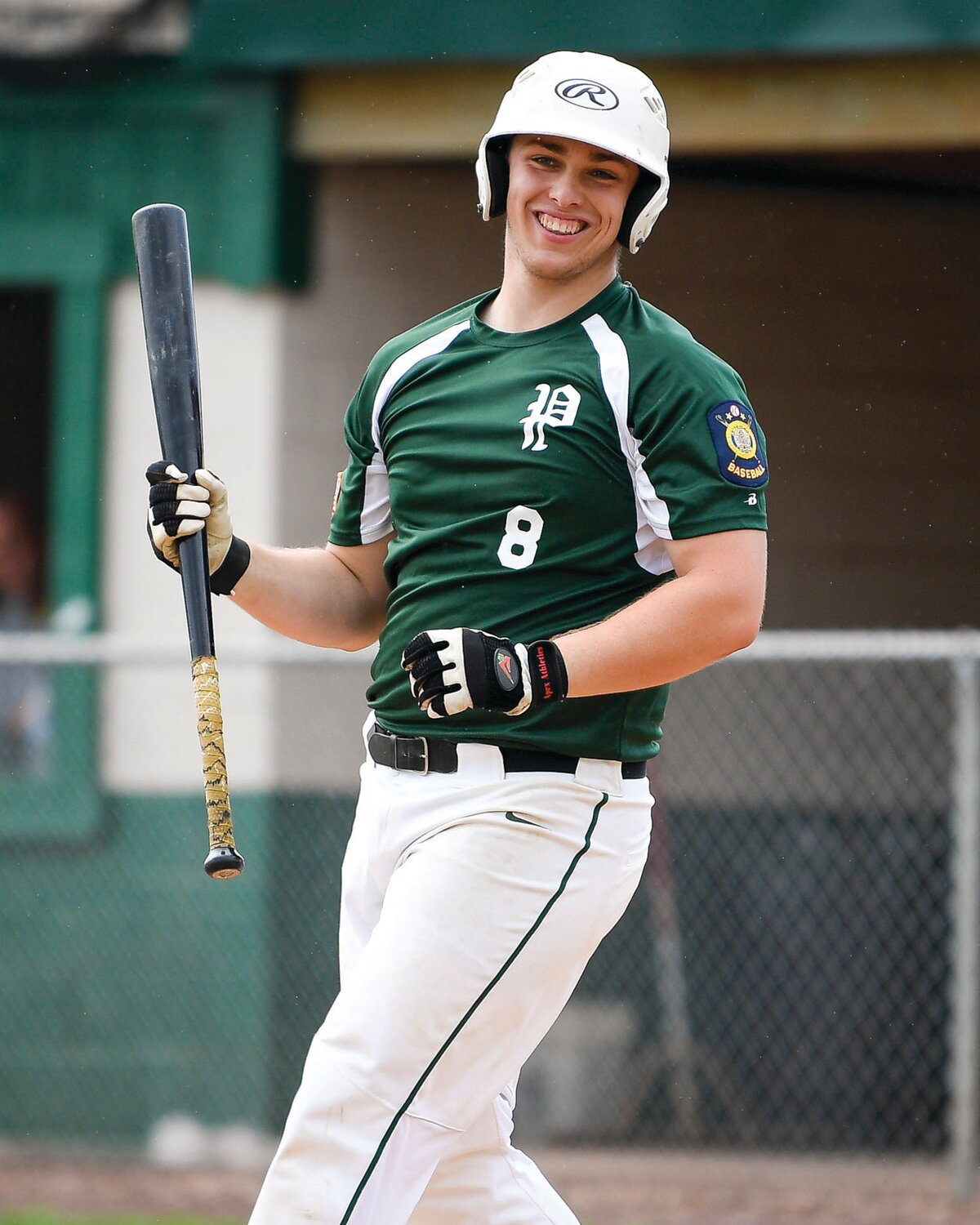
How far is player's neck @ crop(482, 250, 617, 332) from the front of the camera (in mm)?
3086

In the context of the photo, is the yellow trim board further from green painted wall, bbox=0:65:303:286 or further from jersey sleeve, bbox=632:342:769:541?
jersey sleeve, bbox=632:342:769:541

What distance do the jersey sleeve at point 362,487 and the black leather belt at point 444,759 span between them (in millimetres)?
460

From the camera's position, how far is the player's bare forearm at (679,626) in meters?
2.82

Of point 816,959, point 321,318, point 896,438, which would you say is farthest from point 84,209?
point 816,959

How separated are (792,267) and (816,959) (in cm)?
240

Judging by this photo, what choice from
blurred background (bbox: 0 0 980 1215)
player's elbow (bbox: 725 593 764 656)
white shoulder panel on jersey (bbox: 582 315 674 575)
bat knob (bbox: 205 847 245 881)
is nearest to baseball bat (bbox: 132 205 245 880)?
bat knob (bbox: 205 847 245 881)

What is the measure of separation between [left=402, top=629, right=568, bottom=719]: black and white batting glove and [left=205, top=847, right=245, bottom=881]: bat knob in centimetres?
42

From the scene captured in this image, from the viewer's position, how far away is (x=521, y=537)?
297cm

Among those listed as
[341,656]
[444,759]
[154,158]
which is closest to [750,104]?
[154,158]

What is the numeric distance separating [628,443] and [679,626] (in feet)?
0.96

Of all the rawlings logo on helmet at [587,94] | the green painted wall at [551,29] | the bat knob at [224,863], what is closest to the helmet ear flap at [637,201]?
the rawlings logo on helmet at [587,94]

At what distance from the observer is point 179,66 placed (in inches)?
264

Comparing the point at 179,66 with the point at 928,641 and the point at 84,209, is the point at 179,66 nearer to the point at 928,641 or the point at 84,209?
the point at 84,209

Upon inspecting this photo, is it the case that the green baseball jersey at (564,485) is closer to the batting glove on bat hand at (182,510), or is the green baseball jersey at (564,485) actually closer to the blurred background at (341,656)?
the batting glove on bat hand at (182,510)
